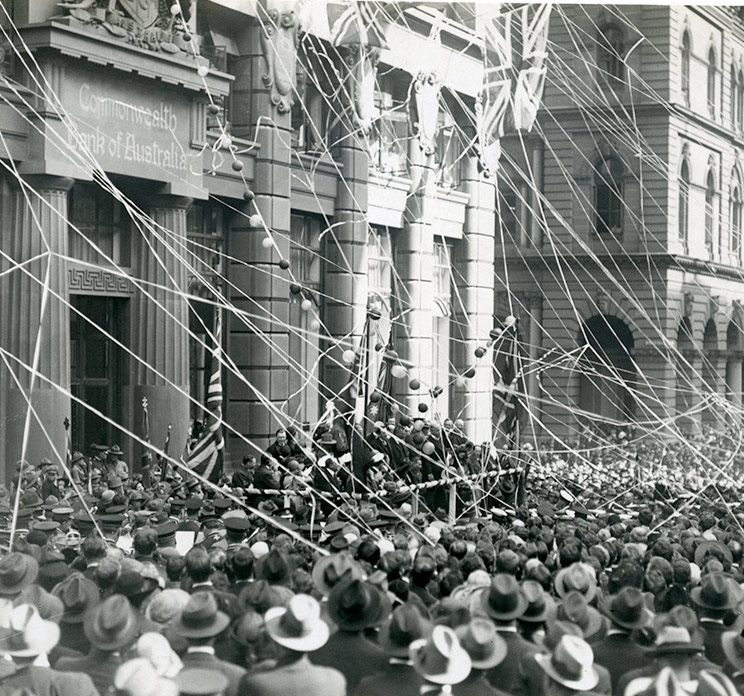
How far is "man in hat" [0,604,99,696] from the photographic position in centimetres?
507

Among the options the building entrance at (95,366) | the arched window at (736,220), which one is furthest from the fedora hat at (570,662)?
the arched window at (736,220)

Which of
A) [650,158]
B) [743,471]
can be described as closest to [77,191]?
[650,158]

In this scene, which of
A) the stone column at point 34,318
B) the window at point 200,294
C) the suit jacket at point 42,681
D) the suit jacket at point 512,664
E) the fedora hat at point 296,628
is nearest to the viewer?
the fedora hat at point 296,628

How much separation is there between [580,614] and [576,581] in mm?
153

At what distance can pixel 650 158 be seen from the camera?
704 cm

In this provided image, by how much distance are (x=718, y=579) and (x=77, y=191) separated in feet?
11.2

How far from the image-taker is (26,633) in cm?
545

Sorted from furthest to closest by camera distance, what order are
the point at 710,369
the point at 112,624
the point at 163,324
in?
the point at 710,369 < the point at 163,324 < the point at 112,624

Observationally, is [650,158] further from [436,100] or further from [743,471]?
[743,471]

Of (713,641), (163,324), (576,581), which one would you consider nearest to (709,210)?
(713,641)

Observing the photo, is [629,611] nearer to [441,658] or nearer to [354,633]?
[441,658]

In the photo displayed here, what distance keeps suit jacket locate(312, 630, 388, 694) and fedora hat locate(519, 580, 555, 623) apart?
0.56 metres

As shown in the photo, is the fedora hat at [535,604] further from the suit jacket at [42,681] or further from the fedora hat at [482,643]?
the suit jacket at [42,681]

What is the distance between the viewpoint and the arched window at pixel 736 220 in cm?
694
